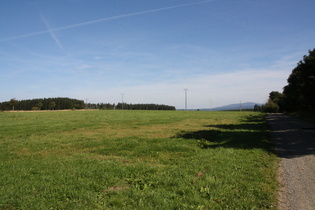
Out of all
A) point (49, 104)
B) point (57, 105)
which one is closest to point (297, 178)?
point (49, 104)

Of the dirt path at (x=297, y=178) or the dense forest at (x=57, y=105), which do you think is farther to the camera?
the dense forest at (x=57, y=105)

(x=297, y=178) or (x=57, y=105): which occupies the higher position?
(x=57, y=105)

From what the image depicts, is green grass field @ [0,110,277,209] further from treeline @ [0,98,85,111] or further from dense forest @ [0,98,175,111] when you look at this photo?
treeline @ [0,98,85,111]

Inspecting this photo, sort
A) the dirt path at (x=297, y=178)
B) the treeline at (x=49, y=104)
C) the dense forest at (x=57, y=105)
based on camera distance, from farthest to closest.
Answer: the treeline at (x=49, y=104) < the dense forest at (x=57, y=105) < the dirt path at (x=297, y=178)

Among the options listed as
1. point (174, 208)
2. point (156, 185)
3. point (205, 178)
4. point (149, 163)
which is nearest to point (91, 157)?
point (149, 163)

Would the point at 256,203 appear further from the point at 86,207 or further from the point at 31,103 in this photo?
the point at 31,103

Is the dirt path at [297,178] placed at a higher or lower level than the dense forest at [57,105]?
lower

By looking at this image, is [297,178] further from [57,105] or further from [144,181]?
[57,105]

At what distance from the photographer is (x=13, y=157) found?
404 inches

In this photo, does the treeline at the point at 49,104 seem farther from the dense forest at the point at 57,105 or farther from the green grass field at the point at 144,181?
the green grass field at the point at 144,181

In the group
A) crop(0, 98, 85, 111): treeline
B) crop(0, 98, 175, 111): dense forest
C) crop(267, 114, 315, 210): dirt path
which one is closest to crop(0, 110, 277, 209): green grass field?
crop(267, 114, 315, 210): dirt path

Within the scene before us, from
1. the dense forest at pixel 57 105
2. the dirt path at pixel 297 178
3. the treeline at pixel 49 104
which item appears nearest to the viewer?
the dirt path at pixel 297 178

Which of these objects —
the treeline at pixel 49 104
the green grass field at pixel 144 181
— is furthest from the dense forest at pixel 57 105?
→ the green grass field at pixel 144 181

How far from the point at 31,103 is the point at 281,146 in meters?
156
